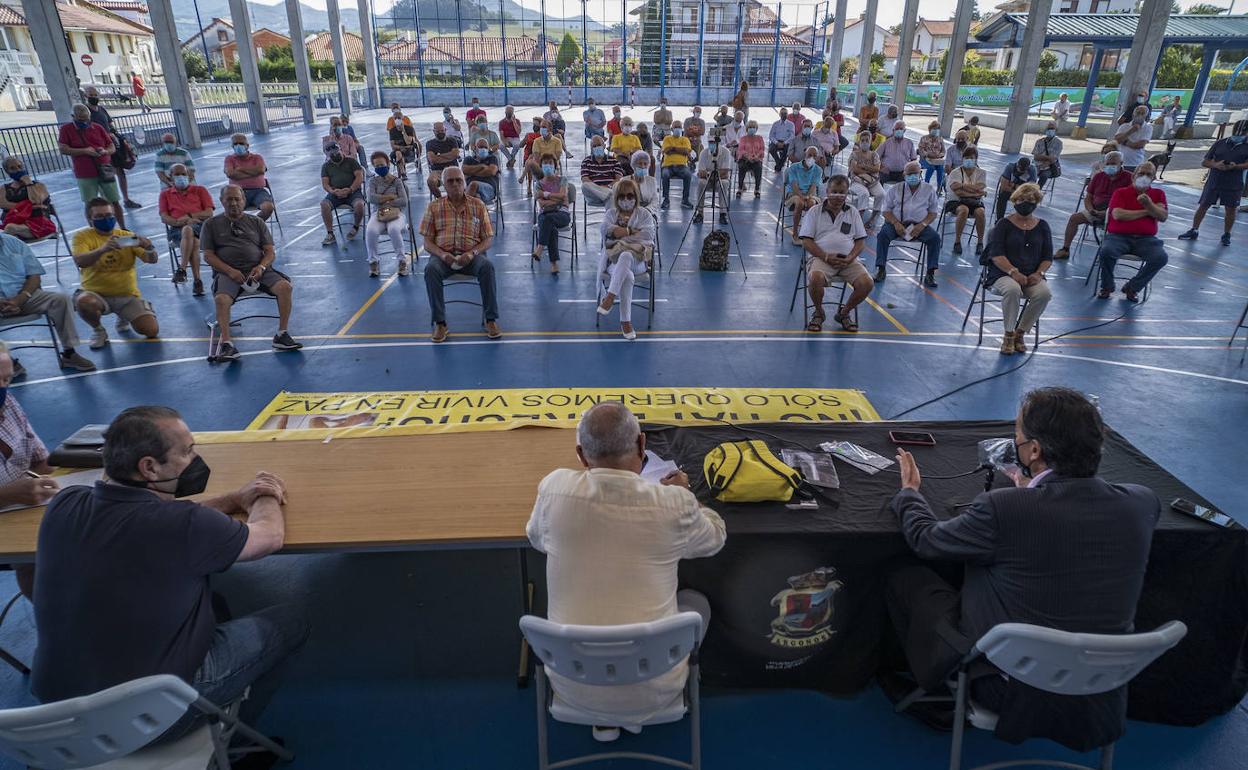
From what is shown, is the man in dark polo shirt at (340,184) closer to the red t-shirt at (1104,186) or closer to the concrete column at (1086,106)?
the red t-shirt at (1104,186)

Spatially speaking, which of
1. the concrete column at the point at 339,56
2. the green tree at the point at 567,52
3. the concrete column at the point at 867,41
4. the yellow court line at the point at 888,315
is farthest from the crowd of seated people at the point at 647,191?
the green tree at the point at 567,52

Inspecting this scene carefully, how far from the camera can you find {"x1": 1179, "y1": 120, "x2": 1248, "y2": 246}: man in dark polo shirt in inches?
407

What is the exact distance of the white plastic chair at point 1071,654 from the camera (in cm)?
199

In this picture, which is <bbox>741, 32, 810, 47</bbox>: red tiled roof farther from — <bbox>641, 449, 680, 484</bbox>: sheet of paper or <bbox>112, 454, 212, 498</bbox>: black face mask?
<bbox>112, 454, 212, 498</bbox>: black face mask

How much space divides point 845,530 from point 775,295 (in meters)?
6.15

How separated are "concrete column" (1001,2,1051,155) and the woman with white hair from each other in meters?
18.4

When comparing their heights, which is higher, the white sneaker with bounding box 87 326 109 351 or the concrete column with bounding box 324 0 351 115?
the concrete column with bounding box 324 0 351 115

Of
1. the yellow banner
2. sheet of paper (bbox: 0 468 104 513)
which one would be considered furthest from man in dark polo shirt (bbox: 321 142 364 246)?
sheet of paper (bbox: 0 468 104 513)

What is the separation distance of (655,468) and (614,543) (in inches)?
34.5

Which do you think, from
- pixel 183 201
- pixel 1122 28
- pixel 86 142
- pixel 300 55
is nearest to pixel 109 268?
pixel 183 201

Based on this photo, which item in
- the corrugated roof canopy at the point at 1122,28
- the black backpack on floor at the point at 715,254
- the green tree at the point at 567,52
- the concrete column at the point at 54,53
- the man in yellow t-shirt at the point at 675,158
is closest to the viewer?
the black backpack on floor at the point at 715,254

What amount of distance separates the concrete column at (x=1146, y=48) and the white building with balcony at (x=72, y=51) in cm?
4741

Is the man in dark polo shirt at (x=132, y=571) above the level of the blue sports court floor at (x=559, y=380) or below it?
above

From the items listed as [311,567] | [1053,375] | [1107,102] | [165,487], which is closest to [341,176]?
[311,567]
